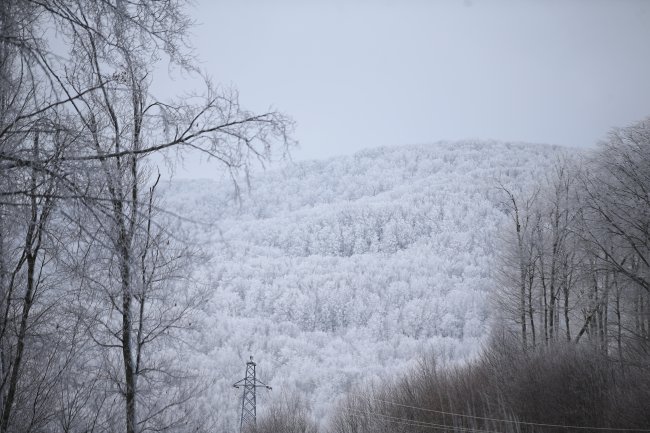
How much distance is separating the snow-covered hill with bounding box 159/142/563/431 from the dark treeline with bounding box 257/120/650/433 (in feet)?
13.8

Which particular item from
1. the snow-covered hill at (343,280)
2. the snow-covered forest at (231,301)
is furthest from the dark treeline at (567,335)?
the snow-covered hill at (343,280)

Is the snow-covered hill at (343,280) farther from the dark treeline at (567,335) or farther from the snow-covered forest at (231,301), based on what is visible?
the dark treeline at (567,335)

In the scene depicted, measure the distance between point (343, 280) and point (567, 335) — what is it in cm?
4290

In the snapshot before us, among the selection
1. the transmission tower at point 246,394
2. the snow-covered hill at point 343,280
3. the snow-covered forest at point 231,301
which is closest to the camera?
the snow-covered forest at point 231,301

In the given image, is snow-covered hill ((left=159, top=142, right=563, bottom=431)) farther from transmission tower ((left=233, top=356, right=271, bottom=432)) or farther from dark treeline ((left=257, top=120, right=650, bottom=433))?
dark treeline ((left=257, top=120, right=650, bottom=433))

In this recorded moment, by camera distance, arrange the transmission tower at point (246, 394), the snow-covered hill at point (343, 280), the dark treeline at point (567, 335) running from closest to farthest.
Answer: the dark treeline at point (567, 335) → the transmission tower at point (246, 394) → the snow-covered hill at point (343, 280)

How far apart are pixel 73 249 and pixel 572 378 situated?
11.2 metres

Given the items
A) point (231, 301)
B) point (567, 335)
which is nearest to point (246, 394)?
point (567, 335)

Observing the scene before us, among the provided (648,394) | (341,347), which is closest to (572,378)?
(648,394)

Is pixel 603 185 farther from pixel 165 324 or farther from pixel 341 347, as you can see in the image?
pixel 341 347

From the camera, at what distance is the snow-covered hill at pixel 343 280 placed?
2775 cm

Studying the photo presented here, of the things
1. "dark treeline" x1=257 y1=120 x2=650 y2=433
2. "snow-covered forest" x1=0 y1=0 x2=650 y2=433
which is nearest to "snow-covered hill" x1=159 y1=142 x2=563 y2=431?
"snow-covered forest" x1=0 y1=0 x2=650 y2=433

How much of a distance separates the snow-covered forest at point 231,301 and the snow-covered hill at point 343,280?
11.9 inches

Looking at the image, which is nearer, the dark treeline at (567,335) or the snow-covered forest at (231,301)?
the snow-covered forest at (231,301)
